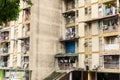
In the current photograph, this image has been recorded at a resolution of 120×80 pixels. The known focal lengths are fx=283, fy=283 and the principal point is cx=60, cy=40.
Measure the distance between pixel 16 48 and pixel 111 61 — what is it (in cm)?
1655

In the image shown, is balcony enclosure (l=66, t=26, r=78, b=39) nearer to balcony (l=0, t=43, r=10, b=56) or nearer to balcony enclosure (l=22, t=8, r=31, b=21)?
balcony enclosure (l=22, t=8, r=31, b=21)

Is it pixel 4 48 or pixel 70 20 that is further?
pixel 4 48

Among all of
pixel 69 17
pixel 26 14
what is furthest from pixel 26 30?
pixel 69 17

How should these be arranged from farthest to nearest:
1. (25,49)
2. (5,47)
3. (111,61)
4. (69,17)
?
(5,47), (25,49), (69,17), (111,61)

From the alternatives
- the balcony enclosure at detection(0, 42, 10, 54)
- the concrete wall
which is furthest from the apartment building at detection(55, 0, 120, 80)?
the balcony enclosure at detection(0, 42, 10, 54)

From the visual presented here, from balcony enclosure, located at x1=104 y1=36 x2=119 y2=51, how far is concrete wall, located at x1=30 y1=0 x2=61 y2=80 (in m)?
8.78

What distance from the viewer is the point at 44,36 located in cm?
3834

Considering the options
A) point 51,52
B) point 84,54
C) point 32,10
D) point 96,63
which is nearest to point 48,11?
point 32,10

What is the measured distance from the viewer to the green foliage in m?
8.48

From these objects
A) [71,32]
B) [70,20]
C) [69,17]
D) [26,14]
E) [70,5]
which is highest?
[70,5]

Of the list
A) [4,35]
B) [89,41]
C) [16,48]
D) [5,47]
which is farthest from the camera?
[4,35]

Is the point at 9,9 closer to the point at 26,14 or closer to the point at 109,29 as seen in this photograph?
the point at 109,29

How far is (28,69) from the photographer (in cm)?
3669

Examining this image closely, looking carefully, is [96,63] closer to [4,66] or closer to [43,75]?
[43,75]
